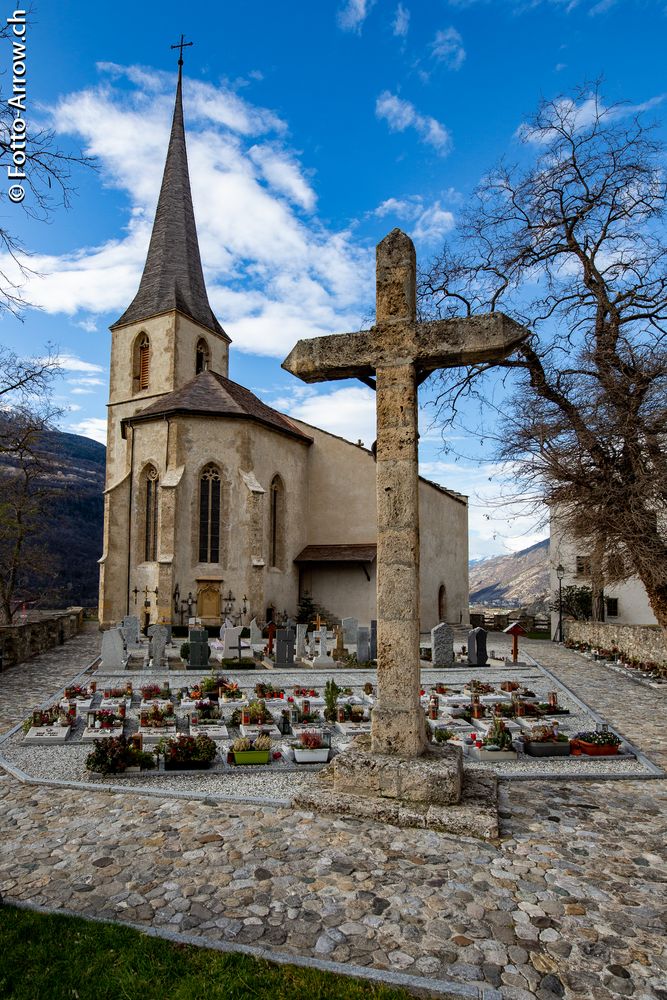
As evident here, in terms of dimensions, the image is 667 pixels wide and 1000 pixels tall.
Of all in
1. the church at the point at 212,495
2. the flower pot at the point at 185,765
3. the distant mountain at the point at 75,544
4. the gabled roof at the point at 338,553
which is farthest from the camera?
the distant mountain at the point at 75,544

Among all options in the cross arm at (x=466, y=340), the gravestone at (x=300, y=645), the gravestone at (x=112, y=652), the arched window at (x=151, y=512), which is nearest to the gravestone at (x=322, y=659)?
the gravestone at (x=300, y=645)

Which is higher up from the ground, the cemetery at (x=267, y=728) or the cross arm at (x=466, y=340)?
the cross arm at (x=466, y=340)

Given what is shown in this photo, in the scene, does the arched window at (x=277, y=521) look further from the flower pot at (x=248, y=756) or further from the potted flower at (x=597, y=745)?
the potted flower at (x=597, y=745)

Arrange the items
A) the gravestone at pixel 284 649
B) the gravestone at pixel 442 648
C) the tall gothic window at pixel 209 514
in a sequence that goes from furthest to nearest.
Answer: the tall gothic window at pixel 209 514 < the gravestone at pixel 442 648 < the gravestone at pixel 284 649

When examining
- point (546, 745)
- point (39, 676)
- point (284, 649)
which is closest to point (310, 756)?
point (546, 745)

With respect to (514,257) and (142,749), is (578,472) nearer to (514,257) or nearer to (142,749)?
(514,257)

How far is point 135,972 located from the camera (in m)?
3.64

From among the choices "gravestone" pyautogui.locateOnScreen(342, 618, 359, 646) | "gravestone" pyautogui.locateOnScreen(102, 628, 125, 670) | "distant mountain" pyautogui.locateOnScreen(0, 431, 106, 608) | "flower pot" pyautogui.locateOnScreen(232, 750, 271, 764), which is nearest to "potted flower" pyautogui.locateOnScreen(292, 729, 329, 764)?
"flower pot" pyautogui.locateOnScreen(232, 750, 271, 764)

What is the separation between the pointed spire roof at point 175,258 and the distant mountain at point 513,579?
103 ft

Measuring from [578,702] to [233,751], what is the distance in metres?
7.88

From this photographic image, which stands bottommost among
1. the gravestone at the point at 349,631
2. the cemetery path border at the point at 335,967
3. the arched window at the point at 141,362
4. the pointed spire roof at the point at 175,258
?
the cemetery path border at the point at 335,967

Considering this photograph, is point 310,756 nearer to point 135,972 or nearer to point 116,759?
point 116,759

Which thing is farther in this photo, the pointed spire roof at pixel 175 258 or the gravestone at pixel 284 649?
the pointed spire roof at pixel 175 258

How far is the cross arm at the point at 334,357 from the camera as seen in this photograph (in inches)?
264
